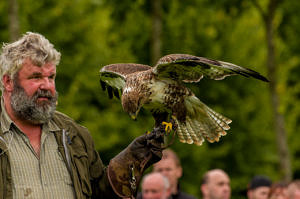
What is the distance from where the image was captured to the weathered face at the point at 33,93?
15.0 feet

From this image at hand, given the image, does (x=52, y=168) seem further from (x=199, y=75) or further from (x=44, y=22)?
(x=44, y=22)

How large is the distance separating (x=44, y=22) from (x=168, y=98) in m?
13.6

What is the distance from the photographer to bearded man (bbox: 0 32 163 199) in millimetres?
4461

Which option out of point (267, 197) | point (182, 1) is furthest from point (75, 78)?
point (267, 197)

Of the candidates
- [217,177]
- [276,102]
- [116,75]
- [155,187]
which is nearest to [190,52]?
[276,102]

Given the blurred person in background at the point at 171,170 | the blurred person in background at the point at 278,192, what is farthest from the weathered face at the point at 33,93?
the blurred person in background at the point at 278,192

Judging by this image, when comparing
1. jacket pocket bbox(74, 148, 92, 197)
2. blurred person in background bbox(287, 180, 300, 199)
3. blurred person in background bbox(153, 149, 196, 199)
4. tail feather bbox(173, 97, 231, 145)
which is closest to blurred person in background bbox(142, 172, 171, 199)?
blurred person in background bbox(153, 149, 196, 199)

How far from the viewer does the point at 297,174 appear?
27.8m

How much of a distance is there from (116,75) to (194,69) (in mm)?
1095

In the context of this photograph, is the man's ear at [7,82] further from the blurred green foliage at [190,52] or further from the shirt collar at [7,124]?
the blurred green foliage at [190,52]

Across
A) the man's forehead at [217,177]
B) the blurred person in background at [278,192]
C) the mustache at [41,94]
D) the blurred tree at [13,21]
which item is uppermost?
the blurred tree at [13,21]

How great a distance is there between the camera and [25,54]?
4.57m

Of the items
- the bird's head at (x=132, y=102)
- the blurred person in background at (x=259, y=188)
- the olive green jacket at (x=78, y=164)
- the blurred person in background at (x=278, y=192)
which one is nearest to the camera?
the olive green jacket at (x=78, y=164)

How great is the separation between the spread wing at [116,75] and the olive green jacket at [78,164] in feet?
5.75
